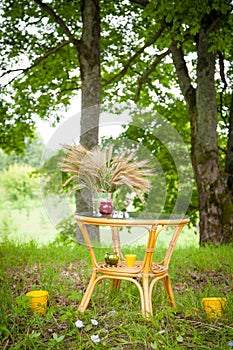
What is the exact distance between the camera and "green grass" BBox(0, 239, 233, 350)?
285cm

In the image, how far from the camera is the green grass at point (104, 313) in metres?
2.85

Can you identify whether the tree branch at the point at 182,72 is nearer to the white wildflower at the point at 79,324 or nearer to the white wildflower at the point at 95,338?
the white wildflower at the point at 79,324

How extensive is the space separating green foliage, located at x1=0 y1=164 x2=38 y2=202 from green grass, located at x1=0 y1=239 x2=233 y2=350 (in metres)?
8.06

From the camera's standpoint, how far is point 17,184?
1291 centimetres

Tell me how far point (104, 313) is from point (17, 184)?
9954 millimetres

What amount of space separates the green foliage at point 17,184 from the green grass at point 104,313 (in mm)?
8057

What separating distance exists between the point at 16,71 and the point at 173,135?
3655mm

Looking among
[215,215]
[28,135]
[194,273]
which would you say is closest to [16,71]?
[28,135]

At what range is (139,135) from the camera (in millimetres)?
4332

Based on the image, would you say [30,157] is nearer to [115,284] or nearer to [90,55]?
[90,55]

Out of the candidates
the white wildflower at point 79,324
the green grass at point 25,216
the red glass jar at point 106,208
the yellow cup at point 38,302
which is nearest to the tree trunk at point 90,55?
the red glass jar at point 106,208

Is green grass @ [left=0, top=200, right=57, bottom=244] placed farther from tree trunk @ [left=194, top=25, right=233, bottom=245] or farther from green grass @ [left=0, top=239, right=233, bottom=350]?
green grass @ [left=0, top=239, right=233, bottom=350]

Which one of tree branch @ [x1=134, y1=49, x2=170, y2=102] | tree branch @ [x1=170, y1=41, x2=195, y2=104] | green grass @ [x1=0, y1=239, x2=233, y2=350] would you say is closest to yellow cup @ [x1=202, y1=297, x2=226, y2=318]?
green grass @ [x1=0, y1=239, x2=233, y2=350]

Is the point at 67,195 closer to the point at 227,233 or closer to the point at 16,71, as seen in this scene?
the point at 227,233
